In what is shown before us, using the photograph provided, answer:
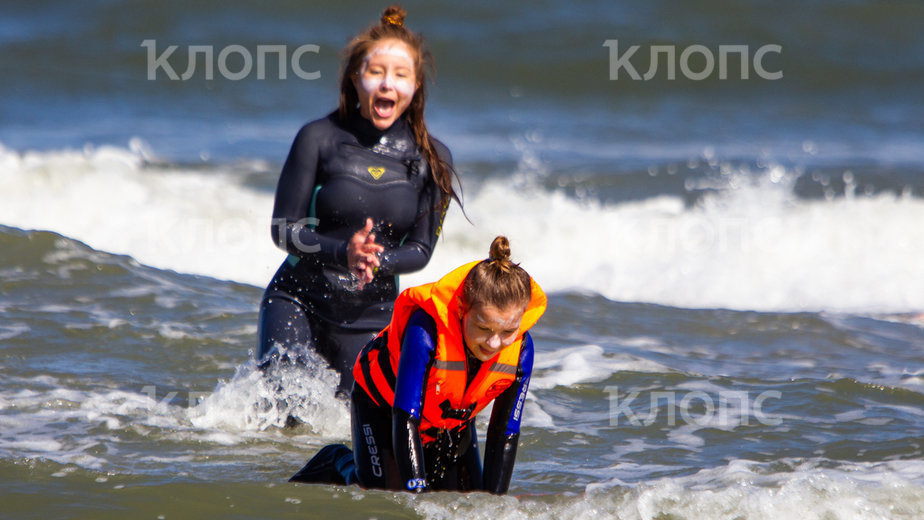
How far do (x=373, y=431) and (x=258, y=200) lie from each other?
846 centimetres

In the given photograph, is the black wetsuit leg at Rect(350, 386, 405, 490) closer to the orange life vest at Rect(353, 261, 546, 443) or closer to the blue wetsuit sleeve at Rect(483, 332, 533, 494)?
the orange life vest at Rect(353, 261, 546, 443)

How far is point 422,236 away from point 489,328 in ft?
4.55

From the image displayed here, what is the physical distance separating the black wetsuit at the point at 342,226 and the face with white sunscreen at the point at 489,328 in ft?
3.63

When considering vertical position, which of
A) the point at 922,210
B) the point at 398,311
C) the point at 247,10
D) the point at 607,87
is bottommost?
the point at 398,311

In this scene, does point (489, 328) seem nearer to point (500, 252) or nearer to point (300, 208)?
point (500, 252)

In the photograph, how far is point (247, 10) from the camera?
17.7m

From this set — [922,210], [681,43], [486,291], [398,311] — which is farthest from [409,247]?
[681,43]

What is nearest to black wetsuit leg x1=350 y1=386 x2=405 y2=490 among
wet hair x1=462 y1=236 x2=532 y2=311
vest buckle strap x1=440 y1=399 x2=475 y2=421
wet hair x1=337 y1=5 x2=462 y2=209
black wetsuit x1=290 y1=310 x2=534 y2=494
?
black wetsuit x1=290 y1=310 x2=534 y2=494

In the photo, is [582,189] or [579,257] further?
[582,189]

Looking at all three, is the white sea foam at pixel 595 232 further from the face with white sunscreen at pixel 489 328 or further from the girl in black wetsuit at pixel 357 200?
the face with white sunscreen at pixel 489 328

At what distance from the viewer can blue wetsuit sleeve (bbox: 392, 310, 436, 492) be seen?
3.80 metres

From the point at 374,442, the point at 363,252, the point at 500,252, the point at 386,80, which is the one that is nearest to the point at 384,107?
the point at 386,80

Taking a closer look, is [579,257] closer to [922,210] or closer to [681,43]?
[922,210]

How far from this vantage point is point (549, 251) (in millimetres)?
11422
